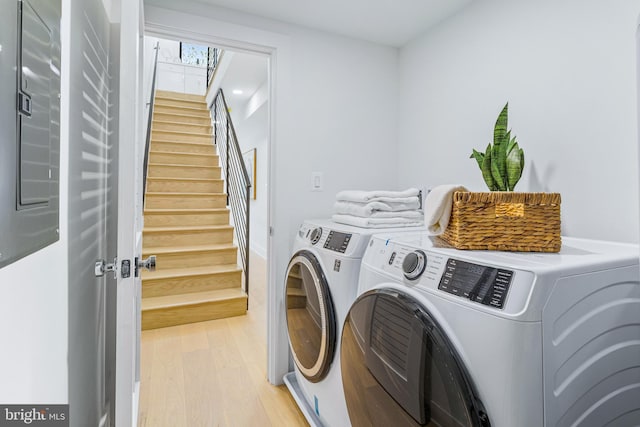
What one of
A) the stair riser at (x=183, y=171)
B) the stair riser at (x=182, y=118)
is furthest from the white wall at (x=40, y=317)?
the stair riser at (x=182, y=118)

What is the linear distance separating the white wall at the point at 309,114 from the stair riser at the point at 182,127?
3.47m

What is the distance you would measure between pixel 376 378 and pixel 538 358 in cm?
48

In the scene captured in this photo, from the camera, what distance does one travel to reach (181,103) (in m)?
5.54

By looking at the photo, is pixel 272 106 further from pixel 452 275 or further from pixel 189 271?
pixel 189 271

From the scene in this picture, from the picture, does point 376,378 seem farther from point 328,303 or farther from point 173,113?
point 173,113

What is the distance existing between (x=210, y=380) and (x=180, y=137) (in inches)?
144

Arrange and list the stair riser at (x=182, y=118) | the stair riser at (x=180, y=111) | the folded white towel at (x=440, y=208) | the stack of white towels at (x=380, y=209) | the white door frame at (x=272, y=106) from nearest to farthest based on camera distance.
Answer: the folded white towel at (x=440, y=208), the stack of white towels at (x=380, y=209), the white door frame at (x=272, y=106), the stair riser at (x=182, y=118), the stair riser at (x=180, y=111)

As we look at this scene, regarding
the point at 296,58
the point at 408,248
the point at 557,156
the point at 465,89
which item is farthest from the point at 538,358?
the point at 296,58

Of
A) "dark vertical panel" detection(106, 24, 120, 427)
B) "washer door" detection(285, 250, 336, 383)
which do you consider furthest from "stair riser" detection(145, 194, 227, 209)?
"washer door" detection(285, 250, 336, 383)

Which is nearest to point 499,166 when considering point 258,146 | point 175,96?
point 258,146

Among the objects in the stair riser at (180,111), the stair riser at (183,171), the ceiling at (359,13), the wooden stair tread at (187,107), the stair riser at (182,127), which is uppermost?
the wooden stair tread at (187,107)

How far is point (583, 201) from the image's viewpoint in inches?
51.1

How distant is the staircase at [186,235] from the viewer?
2.88 meters

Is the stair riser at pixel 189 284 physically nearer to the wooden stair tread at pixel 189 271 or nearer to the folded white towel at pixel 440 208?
the wooden stair tread at pixel 189 271
